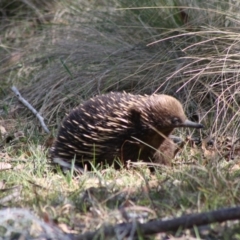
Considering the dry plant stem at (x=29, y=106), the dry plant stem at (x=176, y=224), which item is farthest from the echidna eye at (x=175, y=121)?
the dry plant stem at (x=176, y=224)

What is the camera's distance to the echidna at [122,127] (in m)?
5.12

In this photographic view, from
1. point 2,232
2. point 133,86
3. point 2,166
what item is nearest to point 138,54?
point 133,86

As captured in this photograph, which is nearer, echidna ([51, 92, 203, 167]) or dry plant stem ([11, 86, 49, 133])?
echidna ([51, 92, 203, 167])

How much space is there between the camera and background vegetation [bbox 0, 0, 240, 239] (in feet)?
14.5

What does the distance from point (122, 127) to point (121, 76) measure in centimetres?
174

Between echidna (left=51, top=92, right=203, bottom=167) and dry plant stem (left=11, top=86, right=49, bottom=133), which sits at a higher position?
echidna (left=51, top=92, right=203, bottom=167)

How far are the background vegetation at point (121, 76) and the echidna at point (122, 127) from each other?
28 centimetres

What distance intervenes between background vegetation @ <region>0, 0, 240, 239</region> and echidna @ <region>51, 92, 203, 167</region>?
0.28m

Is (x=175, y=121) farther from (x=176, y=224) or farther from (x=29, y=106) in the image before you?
(x=29, y=106)

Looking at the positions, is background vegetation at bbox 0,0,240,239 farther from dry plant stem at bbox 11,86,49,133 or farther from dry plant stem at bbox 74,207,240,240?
dry plant stem at bbox 74,207,240,240

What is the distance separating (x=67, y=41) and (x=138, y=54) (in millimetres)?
1041

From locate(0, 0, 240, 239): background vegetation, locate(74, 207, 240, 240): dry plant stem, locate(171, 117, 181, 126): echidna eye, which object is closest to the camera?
locate(74, 207, 240, 240): dry plant stem

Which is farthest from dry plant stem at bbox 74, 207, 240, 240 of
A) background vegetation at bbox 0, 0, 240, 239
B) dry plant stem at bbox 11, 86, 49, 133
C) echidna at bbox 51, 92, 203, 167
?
dry plant stem at bbox 11, 86, 49, 133

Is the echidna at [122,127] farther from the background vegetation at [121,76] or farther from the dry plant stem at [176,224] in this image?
the dry plant stem at [176,224]
